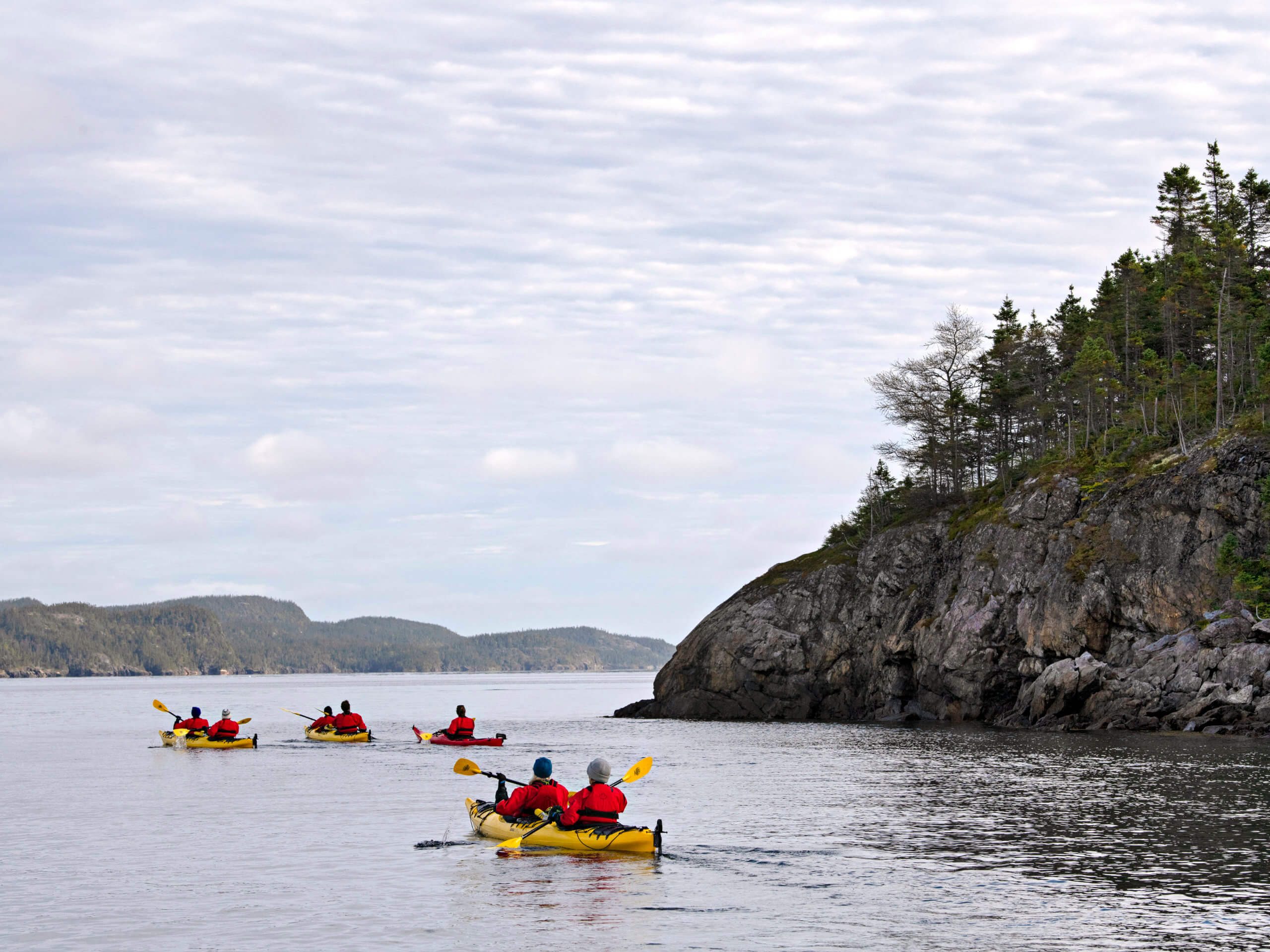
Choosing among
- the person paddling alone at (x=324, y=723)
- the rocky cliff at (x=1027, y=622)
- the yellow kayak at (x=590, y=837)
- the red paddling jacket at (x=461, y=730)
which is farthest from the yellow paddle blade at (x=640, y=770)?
the person paddling alone at (x=324, y=723)

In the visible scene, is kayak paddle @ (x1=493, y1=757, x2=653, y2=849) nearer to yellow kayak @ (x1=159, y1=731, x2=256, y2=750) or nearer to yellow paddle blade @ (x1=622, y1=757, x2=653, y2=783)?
yellow paddle blade @ (x1=622, y1=757, x2=653, y2=783)

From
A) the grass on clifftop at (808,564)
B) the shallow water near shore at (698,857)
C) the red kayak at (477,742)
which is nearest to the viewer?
the shallow water near shore at (698,857)

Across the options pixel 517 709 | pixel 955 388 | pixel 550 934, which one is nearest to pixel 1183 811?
pixel 550 934

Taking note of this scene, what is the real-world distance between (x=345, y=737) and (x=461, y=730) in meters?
8.43

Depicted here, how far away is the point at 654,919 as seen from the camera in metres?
21.7

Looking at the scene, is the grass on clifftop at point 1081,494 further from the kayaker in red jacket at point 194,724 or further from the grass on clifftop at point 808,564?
the kayaker in red jacket at point 194,724

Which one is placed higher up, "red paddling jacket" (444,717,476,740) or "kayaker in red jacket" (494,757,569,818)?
"kayaker in red jacket" (494,757,569,818)

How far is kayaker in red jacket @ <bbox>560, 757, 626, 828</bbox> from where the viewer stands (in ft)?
93.3

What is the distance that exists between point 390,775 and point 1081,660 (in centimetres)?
4208

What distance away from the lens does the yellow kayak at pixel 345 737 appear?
69.9 metres

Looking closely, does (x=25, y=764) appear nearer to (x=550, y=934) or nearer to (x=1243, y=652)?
(x=550, y=934)

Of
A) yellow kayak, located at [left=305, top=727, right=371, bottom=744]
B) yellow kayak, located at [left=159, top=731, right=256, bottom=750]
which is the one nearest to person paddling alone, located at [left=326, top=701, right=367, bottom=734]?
yellow kayak, located at [left=305, top=727, right=371, bottom=744]

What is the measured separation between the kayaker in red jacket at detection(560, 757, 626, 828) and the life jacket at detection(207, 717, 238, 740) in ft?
139

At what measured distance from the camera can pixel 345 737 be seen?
69.9 metres
